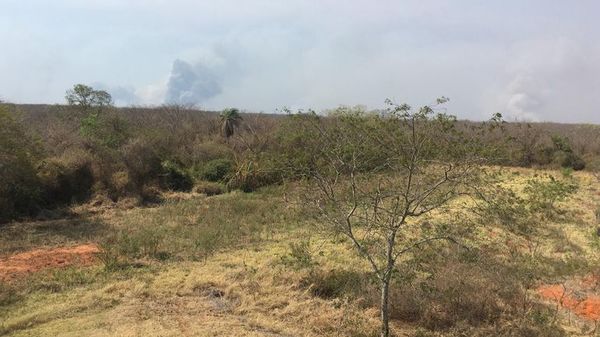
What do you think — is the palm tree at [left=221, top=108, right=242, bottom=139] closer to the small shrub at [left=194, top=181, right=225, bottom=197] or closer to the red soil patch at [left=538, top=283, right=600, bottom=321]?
the small shrub at [left=194, top=181, right=225, bottom=197]

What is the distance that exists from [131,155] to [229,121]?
31.0 feet

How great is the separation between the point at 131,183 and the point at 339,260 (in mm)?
14230

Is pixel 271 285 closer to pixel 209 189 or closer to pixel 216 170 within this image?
pixel 209 189

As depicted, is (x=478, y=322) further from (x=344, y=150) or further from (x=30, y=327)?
(x=30, y=327)

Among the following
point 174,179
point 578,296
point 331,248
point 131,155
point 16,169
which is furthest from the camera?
point 174,179

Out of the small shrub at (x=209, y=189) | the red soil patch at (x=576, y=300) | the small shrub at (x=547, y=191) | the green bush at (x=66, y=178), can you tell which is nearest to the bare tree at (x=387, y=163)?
the small shrub at (x=547, y=191)

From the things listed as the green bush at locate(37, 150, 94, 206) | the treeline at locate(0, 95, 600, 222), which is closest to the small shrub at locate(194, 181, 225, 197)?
the treeline at locate(0, 95, 600, 222)

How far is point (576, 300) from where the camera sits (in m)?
11.2

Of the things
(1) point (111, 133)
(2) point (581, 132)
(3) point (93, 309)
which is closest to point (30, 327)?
(3) point (93, 309)

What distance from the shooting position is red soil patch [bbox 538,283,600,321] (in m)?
10.6

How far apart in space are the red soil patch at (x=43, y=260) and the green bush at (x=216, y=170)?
12288mm

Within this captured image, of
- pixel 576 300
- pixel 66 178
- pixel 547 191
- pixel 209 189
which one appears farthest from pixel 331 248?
pixel 66 178

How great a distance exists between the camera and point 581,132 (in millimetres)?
43906

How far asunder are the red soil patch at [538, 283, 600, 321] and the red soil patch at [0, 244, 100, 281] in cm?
1083
